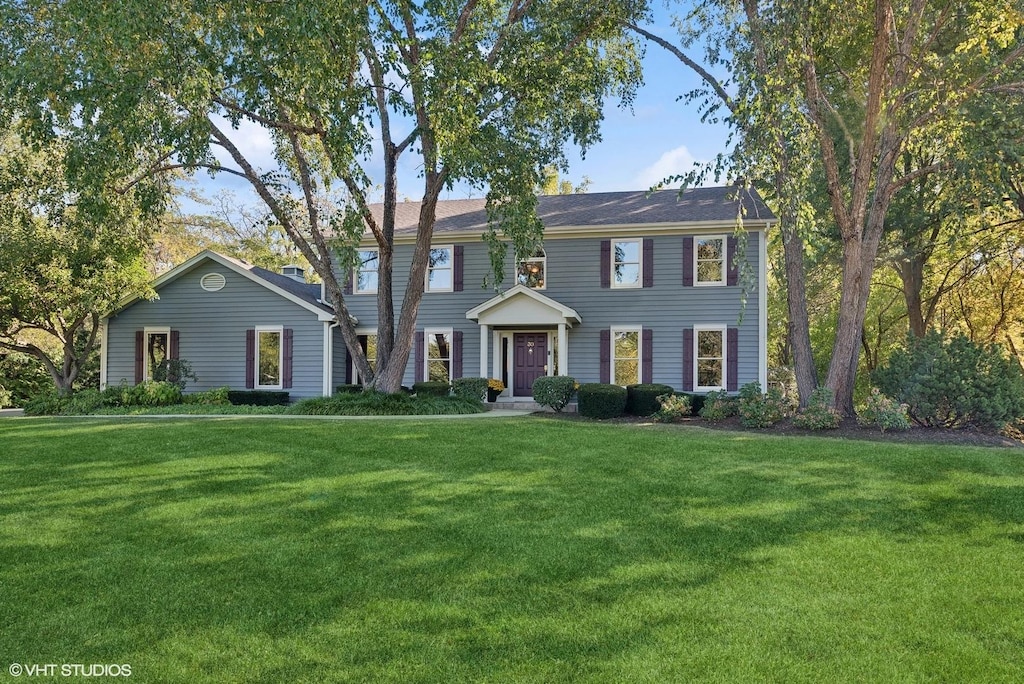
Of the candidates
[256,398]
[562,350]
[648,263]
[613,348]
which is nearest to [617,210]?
A: [648,263]

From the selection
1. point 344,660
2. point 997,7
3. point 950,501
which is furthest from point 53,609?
point 997,7

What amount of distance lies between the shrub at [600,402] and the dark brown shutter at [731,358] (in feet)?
13.3

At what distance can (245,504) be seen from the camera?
5.89 m

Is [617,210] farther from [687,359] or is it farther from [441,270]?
[441,270]

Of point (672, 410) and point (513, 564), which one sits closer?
point (513, 564)

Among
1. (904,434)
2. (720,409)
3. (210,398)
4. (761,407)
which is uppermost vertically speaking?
(761,407)

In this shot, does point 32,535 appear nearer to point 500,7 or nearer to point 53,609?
point 53,609

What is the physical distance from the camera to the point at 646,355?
1678 cm

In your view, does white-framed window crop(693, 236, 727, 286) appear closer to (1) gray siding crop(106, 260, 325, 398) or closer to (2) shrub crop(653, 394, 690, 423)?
(2) shrub crop(653, 394, 690, 423)

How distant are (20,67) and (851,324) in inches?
548

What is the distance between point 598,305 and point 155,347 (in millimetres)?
12261

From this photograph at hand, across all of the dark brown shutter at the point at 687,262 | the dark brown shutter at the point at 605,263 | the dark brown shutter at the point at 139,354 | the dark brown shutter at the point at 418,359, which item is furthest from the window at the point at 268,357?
the dark brown shutter at the point at 687,262

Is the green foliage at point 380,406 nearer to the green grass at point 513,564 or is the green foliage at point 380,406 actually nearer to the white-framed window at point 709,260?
the green grass at point 513,564

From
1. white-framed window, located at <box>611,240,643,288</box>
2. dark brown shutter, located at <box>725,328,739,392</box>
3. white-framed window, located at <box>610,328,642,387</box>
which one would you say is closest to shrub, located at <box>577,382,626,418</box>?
white-framed window, located at <box>610,328,642,387</box>
